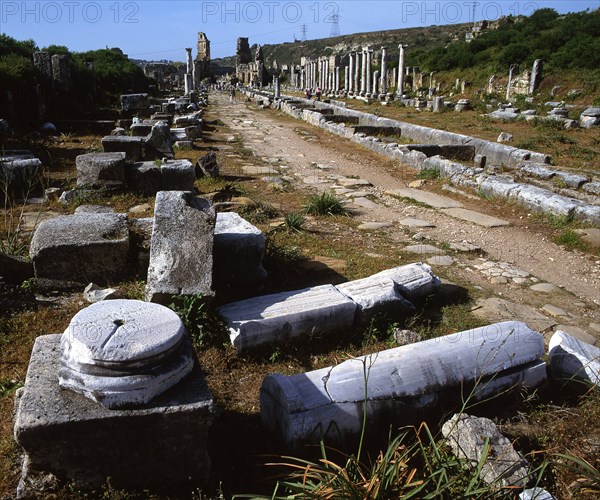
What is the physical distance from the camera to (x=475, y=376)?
11.0ft

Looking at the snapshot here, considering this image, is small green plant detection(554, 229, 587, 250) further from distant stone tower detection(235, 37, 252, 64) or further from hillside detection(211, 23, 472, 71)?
hillside detection(211, 23, 472, 71)

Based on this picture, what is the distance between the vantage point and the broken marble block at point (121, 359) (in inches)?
97.2

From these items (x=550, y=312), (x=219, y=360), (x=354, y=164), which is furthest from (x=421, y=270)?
(x=354, y=164)

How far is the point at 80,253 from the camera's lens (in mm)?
4891

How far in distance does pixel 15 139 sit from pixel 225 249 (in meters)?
10.1

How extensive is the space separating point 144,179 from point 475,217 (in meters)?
5.19

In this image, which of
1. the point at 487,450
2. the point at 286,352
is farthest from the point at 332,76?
the point at 487,450

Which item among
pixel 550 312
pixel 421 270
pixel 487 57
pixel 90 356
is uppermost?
pixel 487 57

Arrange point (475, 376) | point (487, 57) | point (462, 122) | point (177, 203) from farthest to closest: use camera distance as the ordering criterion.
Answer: point (487, 57), point (462, 122), point (177, 203), point (475, 376)

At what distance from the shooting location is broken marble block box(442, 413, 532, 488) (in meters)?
2.66

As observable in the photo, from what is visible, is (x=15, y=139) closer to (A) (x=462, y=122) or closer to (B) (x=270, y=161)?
(B) (x=270, y=161)

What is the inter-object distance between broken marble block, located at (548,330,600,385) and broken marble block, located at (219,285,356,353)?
4.92 feet

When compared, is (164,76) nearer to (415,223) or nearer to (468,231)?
(415,223)

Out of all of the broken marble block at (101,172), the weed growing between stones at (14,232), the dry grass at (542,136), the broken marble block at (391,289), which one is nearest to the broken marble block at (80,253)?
the weed growing between stones at (14,232)
